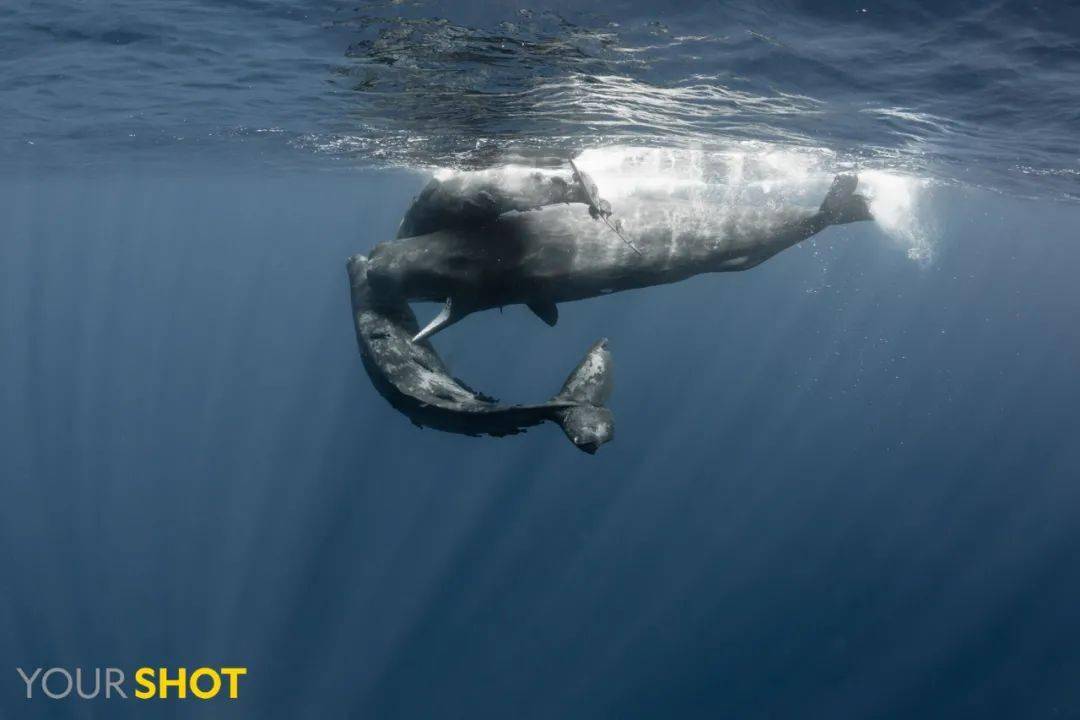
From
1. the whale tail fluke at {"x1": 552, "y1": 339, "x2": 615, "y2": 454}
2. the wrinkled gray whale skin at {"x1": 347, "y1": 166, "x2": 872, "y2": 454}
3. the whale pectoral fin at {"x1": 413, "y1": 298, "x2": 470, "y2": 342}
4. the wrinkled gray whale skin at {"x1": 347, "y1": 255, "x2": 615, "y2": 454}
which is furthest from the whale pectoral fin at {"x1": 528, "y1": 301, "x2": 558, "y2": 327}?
the whale tail fluke at {"x1": 552, "y1": 339, "x2": 615, "y2": 454}

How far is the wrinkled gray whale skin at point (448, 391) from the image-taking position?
14.3 ft

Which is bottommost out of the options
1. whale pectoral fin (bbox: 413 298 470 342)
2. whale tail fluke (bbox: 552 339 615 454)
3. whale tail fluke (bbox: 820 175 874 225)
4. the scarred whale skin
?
whale pectoral fin (bbox: 413 298 470 342)

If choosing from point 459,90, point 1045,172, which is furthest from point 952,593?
point 459,90

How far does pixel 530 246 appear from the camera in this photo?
6754 millimetres

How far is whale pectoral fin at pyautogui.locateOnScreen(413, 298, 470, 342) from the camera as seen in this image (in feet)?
19.2

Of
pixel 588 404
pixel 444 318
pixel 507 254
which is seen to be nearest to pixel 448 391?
pixel 588 404

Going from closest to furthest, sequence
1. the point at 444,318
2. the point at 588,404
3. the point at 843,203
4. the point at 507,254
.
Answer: the point at 588,404 < the point at 444,318 < the point at 507,254 < the point at 843,203

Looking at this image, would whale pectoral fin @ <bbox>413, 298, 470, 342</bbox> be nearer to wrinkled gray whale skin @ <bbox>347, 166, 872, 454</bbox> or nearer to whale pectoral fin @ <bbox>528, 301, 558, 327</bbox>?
wrinkled gray whale skin @ <bbox>347, 166, 872, 454</bbox>

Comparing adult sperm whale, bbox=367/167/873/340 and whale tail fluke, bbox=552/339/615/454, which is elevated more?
adult sperm whale, bbox=367/167/873/340

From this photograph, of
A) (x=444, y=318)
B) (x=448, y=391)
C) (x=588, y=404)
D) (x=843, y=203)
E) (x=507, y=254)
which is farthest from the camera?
(x=843, y=203)

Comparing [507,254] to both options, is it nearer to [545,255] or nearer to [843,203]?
[545,255]

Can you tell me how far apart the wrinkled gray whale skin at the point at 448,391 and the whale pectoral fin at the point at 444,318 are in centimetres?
11

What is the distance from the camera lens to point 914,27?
11133 millimetres

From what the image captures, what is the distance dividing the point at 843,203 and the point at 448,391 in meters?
7.23
